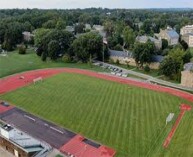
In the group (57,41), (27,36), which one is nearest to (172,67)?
(57,41)

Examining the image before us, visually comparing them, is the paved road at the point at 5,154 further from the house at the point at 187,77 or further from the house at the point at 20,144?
the house at the point at 187,77

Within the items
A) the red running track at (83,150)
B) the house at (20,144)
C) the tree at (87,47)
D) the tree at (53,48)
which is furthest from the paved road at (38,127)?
the tree at (53,48)

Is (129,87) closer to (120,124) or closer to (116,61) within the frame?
(120,124)

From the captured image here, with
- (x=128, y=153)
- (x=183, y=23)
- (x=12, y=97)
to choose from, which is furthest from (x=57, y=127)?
(x=183, y=23)

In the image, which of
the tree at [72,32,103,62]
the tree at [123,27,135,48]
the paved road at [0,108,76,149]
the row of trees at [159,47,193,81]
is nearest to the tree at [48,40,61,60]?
the tree at [72,32,103,62]

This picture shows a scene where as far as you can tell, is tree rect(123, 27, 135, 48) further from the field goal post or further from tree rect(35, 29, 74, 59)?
the field goal post
